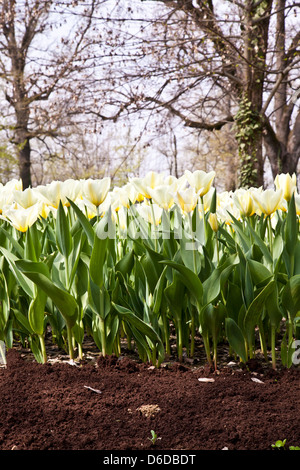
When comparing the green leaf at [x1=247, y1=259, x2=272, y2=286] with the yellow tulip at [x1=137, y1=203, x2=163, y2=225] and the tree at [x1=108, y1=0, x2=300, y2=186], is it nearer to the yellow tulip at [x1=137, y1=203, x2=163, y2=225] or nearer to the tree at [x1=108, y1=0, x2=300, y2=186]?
the yellow tulip at [x1=137, y1=203, x2=163, y2=225]

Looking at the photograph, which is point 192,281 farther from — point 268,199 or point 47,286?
point 47,286

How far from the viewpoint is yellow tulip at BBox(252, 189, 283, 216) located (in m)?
1.90

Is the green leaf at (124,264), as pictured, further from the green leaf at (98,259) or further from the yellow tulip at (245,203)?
the yellow tulip at (245,203)

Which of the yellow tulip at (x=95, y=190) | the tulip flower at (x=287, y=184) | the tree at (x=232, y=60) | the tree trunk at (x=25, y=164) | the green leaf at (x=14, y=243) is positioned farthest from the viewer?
the tree trunk at (x=25, y=164)

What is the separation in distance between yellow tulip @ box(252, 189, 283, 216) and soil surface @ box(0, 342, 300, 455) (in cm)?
68

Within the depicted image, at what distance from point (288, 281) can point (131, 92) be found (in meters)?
8.68

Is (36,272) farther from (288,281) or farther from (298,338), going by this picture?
(298,338)

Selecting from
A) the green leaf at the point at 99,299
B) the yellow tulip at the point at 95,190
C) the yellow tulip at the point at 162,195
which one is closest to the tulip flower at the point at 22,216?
the yellow tulip at the point at 95,190

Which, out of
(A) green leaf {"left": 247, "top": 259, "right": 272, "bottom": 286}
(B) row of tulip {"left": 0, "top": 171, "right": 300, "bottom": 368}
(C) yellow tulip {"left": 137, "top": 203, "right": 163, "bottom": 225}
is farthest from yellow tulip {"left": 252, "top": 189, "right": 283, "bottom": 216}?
(C) yellow tulip {"left": 137, "top": 203, "right": 163, "bottom": 225}

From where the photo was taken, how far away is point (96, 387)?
5.81 feet

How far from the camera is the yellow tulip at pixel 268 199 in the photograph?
190 cm

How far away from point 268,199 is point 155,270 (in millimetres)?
587

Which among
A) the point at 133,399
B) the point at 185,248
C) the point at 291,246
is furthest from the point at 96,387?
the point at 291,246

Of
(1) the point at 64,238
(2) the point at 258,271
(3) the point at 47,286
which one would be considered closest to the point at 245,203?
(2) the point at 258,271
